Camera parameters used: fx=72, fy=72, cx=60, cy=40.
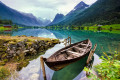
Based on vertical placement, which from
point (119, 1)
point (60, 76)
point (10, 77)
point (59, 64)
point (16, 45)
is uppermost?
point (119, 1)

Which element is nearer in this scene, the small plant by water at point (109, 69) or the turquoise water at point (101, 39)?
the small plant by water at point (109, 69)

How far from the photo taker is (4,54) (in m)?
10.6

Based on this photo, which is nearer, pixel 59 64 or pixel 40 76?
pixel 59 64

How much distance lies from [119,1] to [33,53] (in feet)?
774

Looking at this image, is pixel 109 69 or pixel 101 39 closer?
pixel 109 69

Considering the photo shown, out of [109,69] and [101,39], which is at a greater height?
[109,69]

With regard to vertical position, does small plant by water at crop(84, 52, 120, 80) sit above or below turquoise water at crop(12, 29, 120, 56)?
above

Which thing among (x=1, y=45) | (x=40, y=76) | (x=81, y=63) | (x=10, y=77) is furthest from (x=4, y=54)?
(x=81, y=63)

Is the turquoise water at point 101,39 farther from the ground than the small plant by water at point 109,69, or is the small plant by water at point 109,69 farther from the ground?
the small plant by water at point 109,69

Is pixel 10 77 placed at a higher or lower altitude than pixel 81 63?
higher

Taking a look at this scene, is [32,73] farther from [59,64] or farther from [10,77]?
[59,64]

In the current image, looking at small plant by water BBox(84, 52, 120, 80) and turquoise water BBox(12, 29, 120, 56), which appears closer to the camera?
small plant by water BBox(84, 52, 120, 80)

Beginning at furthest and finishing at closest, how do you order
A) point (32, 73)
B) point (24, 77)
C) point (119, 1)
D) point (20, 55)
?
point (119, 1) < point (20, 55) < point (32, 73) < point (24, 77)

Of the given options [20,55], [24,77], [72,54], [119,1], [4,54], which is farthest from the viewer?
[119,1]
